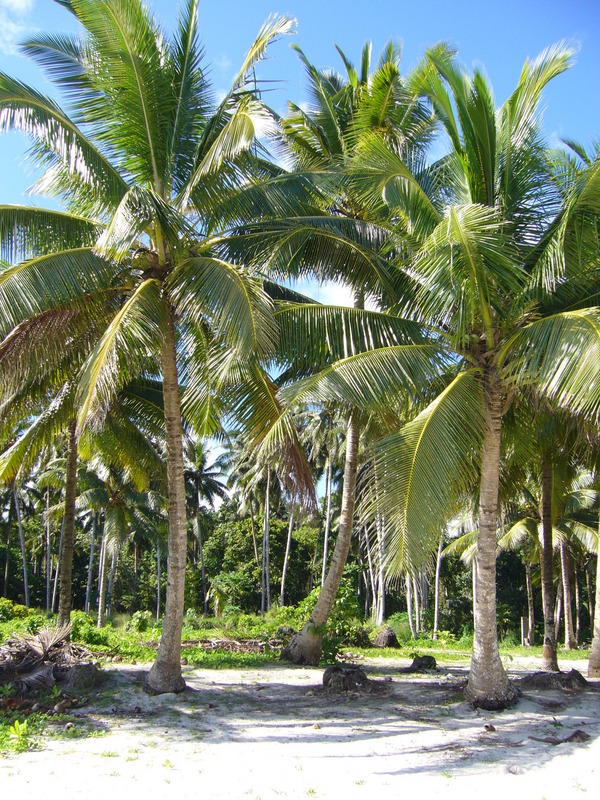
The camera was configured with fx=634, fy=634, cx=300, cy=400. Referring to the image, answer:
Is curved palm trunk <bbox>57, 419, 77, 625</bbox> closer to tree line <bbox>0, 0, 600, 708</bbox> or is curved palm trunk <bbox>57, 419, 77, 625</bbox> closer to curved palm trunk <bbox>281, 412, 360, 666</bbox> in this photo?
tree line <bbox>0, 0, 600, 708</bbox>

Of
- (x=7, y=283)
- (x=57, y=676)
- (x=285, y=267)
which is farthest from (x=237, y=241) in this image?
(x=57, y=676)

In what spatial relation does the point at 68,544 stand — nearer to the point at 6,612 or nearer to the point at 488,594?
the point at 6,612

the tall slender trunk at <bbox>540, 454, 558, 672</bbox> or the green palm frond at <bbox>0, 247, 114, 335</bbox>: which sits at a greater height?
the green palm frond at <bbox>0, 247, 114, 335</bbox>

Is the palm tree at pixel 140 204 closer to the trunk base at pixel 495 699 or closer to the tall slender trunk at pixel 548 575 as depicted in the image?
the trunk base at pixel 495 699

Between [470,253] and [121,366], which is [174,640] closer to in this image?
[121,366]

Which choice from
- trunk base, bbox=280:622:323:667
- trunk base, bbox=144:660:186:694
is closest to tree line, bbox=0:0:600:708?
trunk base, bbox=144:660:186:694

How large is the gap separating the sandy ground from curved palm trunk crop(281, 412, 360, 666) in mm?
2228

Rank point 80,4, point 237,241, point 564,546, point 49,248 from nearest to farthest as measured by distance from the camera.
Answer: point 80,4
point 49,248
point 237,241
point 564,546

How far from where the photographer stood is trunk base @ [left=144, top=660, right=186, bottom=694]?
8.43 metres

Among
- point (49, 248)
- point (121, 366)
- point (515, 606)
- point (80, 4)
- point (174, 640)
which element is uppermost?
point (80, 4)

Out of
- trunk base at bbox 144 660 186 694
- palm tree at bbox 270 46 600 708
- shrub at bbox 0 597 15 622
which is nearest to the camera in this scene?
palm tree at bbox 270 46 600 708

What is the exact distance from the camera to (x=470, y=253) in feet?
22.7

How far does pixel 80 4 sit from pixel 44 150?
180 centimetres

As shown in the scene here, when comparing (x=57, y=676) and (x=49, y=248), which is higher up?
(x=49, y=248)
